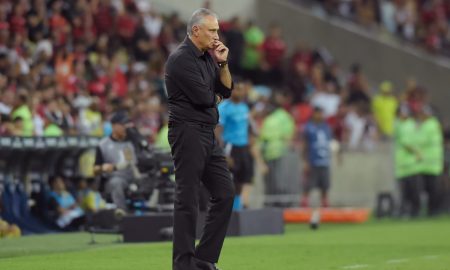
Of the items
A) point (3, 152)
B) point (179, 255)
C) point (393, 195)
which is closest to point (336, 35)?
point (393, 195)

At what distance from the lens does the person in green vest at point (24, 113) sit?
21.6 m

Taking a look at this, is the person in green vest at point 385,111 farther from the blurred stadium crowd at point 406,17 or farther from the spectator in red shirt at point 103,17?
the spectator in red shirt at point 103,17

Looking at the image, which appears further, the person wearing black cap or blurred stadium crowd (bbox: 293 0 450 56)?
blurred stadium crowd (bbox: 293 0 450 56)

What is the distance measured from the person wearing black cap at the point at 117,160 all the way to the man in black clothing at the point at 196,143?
7.37 meters

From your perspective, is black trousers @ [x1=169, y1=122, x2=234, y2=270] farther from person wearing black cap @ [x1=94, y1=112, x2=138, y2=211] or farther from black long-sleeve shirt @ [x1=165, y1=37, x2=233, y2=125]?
person wearing black cap @ [x1=94, y1=112, x2=138, y2=211]

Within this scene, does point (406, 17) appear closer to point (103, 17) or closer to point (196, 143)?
point (103, 17)

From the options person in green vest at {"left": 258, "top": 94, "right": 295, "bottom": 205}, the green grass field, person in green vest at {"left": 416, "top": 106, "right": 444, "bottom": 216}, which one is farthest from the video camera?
person in green vest at {"left": 416, "top": 106, "right": 444, "bottom": 216}

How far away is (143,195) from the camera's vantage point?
19531 millimetres

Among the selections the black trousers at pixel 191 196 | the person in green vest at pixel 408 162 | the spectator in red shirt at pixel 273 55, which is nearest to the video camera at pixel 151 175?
the black trousers at pixel 191 196

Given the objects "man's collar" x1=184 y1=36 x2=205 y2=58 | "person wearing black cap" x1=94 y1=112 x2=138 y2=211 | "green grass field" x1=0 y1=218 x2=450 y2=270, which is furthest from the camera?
"person wearing black cap" x1=94 y1=112 x2=138 y2=211

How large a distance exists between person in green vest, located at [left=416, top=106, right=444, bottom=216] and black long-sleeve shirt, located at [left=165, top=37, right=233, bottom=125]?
16550 mm

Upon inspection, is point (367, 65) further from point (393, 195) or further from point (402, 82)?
point (393, 195)

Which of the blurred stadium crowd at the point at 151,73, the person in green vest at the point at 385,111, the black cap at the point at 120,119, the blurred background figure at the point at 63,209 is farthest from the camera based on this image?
the person in green vest at the point at 385,111

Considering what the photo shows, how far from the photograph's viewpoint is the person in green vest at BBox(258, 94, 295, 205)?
26.7m
